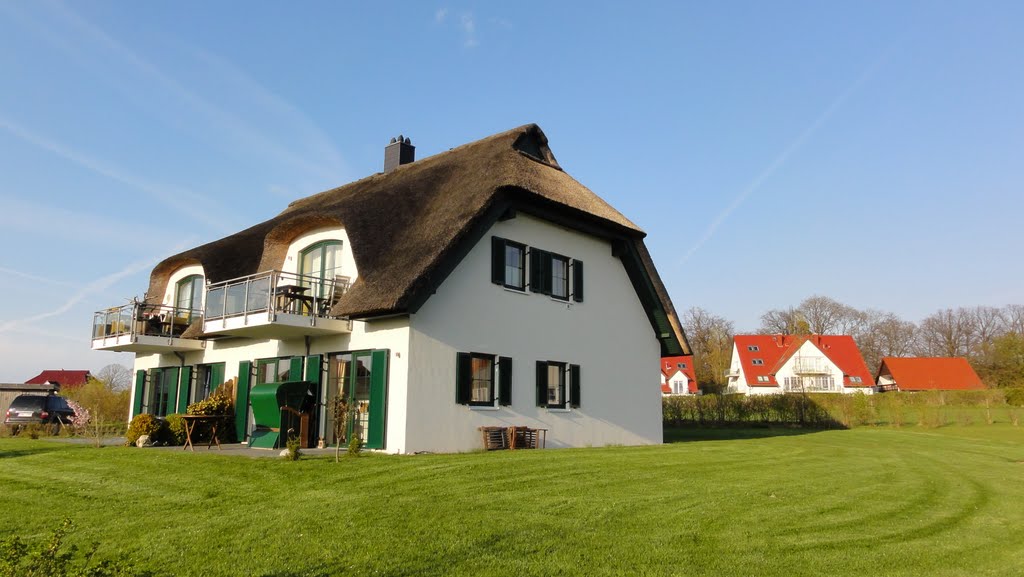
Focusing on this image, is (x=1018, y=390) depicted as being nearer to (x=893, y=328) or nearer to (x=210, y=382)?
(x=210, y=382)

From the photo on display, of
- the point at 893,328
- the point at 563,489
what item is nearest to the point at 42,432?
the point at 563,489

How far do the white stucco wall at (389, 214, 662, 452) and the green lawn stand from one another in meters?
2.13

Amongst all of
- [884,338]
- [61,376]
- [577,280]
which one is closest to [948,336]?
[884,338]

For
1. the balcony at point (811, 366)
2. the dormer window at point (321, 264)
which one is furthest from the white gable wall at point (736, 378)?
the dormer window at point (321, 264)

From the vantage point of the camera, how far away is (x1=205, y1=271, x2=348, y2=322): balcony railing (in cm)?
1480

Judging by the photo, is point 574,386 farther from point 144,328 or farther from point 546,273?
point 144,328

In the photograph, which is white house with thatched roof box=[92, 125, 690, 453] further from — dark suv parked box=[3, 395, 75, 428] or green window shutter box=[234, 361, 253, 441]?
dark suv parked box=[3, 395, 75, 428]

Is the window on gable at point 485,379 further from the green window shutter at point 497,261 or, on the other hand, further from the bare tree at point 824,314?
the bare tree at point 824,314

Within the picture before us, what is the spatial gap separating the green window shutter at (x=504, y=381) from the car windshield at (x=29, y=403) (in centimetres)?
1543

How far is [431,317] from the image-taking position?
47.1 ft

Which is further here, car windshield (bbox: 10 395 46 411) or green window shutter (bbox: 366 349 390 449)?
car windshield (bbox: 10 395 46 411)

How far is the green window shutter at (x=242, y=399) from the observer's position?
56.5 ft

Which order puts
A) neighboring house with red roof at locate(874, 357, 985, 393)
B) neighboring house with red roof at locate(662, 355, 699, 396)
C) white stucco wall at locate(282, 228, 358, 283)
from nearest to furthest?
white stucco wall at locate(282, 228, 358, 283) < neighboring house with red roof at locate(874, 357, 985, 393) < neighboring house with red roof at locate(662, 355, 699, 396)

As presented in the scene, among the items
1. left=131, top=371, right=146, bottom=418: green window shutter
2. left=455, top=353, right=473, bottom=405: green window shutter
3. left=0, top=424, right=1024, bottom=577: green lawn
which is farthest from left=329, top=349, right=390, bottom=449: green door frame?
left=131, top=371, right=146, bottom=418: green window shutter
